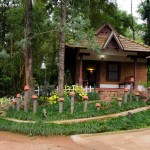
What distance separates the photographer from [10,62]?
936 inches

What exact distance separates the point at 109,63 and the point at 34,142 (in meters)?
12.5

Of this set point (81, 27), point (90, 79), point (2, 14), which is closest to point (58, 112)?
point (81, 27)

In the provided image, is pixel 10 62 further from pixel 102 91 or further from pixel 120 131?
pixel 120 131

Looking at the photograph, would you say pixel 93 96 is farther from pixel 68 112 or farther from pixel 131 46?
pixel 131 46

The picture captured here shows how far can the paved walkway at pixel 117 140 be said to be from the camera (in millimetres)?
11844

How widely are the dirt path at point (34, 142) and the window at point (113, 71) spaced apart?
10999mm

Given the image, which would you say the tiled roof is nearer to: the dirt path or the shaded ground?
the shaded ground

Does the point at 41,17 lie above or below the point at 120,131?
above

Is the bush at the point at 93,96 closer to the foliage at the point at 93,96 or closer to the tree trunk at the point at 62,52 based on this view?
the foliage at the point at 93,96

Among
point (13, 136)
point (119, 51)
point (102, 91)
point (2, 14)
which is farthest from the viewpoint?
point (2, 14)

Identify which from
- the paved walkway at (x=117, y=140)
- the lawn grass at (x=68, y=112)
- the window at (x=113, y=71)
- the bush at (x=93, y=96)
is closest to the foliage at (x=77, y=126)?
the paved walkway at (x=117, y=140)

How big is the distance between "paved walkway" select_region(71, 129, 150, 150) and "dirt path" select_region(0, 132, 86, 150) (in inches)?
16.3

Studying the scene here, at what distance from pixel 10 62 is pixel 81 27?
8085mm

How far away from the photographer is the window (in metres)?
23.9
